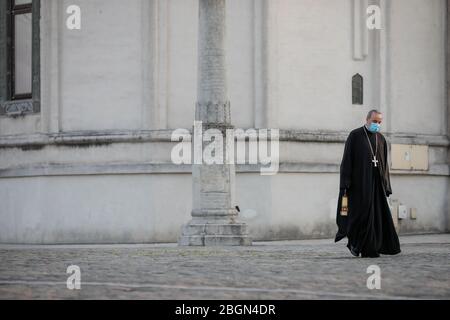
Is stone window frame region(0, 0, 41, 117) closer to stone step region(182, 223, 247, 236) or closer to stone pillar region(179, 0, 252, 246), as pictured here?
stone pillar region(179, 0, 252, 246)

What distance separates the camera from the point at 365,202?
15.2 m

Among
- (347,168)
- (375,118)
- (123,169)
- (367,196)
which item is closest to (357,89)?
(123,169)

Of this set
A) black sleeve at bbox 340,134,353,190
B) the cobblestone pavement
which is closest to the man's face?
black sleeve at bbox 340,134,353,190

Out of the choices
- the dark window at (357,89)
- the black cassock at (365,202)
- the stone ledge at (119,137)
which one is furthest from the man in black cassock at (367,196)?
the dark window at (357,89)

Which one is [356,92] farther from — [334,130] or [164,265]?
[164,265]

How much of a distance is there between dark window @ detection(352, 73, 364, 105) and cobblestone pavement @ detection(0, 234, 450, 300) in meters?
6.24

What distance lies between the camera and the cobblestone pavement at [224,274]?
9789mm

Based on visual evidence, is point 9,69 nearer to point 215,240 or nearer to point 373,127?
point 215,240

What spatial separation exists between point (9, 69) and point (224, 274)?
1294 centimetres

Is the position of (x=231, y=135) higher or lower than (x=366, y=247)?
higher
